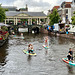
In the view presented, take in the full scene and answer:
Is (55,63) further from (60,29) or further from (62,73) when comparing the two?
(60,29)

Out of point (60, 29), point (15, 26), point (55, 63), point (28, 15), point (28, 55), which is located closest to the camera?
point (55, 63)

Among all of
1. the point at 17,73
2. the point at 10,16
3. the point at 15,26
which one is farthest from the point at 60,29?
the point at 17,73

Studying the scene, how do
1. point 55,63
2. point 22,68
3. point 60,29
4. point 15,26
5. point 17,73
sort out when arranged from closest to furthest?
point 17,73 → point 22,68 → point 55,63 → point 60,29 → point 15,26

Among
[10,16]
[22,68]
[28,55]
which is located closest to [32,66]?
[22,68]

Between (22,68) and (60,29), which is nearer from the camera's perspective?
(22,68)

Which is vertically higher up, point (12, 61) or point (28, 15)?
point (28, 15)

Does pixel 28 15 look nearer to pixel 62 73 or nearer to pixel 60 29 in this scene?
pixel 60 29

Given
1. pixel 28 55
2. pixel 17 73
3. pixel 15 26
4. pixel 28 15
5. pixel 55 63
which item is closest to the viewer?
pixel 17 73

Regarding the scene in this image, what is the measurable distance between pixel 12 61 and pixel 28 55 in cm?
394

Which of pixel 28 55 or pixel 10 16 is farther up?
pixel 10 16

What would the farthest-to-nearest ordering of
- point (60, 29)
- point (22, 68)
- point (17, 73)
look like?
point (60, 29), point (22, 68), point (17, 73)

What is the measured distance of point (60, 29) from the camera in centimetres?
6519

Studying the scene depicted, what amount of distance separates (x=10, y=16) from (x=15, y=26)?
333 inches

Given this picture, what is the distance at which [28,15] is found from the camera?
10300 centimetres
